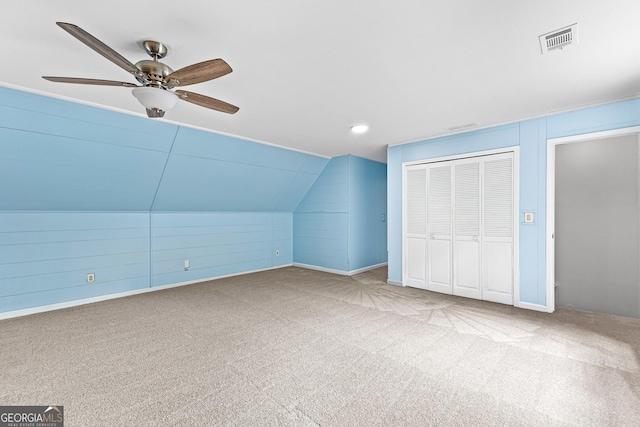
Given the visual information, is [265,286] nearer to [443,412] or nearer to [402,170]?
[402,170]

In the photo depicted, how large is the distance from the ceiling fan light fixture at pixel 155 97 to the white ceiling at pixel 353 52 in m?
0.34

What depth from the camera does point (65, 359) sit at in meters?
2.48

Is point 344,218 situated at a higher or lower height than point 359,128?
lower

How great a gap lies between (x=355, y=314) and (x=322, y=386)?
1.56 metres

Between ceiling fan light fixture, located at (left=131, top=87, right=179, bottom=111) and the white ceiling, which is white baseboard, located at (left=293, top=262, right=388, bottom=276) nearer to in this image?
the white ceiling

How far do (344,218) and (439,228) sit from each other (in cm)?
195

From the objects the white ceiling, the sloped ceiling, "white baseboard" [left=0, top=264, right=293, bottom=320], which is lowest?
"white baseboard" [left=0, top=264, right=293, bottom=320]

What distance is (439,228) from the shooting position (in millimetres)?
4555

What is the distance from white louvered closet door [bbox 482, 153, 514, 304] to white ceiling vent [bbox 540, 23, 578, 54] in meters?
2.02

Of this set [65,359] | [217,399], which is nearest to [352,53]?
[217,399]

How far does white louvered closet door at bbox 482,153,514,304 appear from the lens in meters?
3.89

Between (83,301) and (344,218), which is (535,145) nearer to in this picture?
(344,218)

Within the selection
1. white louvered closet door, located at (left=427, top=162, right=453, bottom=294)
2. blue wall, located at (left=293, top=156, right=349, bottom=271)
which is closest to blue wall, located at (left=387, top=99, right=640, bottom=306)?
white louvered closet door, located at (left=427, top=162, right=453, bottom=294)

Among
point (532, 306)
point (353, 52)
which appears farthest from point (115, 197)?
point (532, 306)
